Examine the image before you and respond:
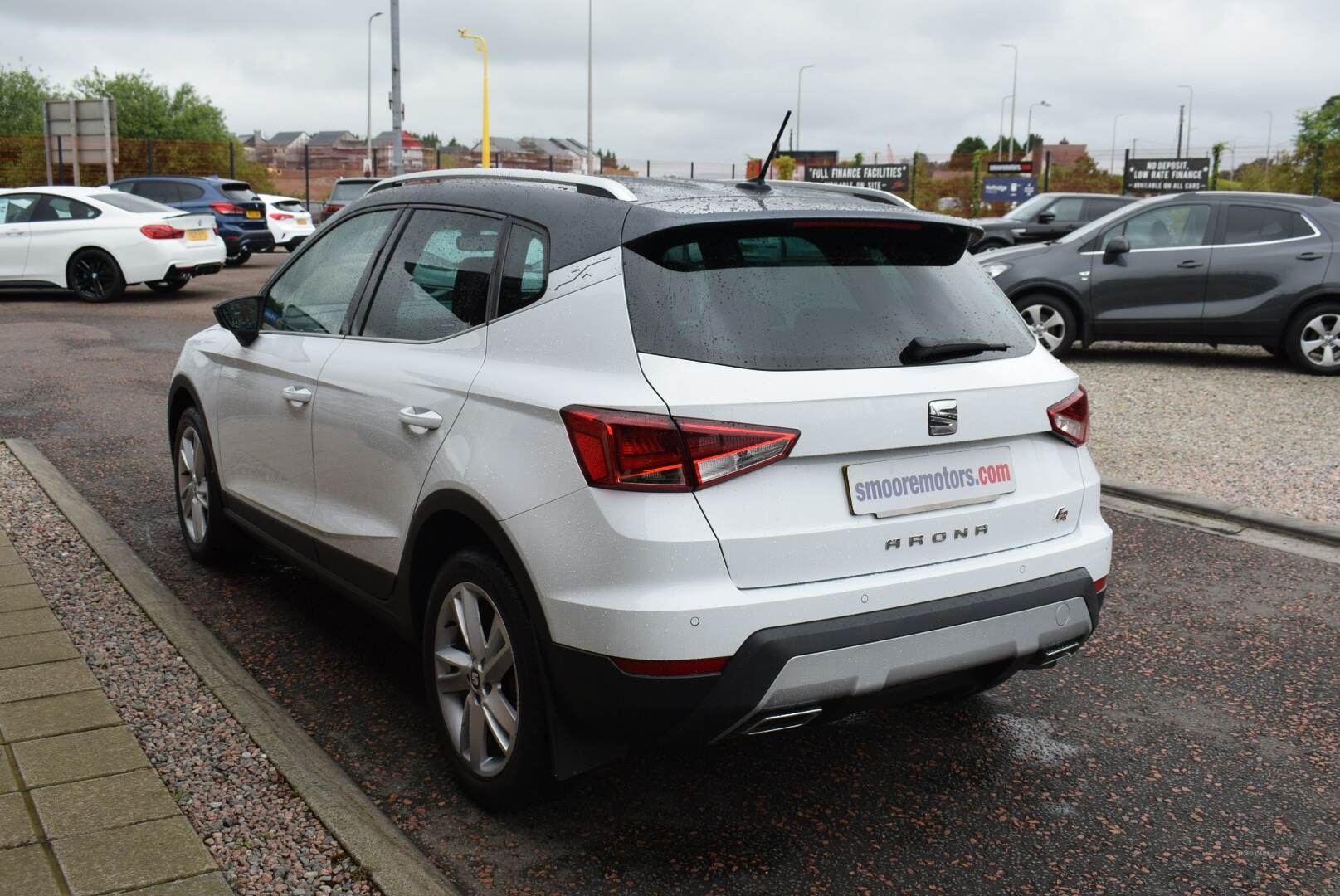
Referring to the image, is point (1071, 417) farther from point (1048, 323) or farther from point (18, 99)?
point (18, 99)

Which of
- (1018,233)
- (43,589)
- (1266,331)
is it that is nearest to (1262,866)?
(43,589)

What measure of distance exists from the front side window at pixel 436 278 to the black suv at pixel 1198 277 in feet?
28.8

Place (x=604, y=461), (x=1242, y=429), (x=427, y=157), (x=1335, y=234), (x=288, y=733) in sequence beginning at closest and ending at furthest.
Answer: (x=604, y=461)
(x=288, y=733)
(x=1242, y=429)
(x=1335, y=234)
(x=427, y=157)

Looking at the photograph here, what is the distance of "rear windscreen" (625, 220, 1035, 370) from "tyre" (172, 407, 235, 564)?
9.43ft

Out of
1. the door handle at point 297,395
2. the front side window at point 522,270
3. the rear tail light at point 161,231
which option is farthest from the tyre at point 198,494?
the rear tail light at point 161,231

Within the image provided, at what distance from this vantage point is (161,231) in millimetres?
17859

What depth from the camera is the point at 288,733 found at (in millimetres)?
3785

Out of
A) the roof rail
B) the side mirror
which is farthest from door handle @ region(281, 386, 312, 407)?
the roof rail

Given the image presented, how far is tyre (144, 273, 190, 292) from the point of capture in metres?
18.7

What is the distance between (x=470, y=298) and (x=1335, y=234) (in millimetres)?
10898

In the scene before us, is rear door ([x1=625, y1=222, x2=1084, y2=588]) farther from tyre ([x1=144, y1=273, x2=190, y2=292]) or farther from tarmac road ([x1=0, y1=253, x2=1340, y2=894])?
tyre ([x1=144, y1=273, x2=190, y2=292])

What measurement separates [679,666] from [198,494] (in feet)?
11.2

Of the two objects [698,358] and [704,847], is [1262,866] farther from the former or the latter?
[698,358]

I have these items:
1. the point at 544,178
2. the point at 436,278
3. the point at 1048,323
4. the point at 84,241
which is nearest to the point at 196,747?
the point at 436,278
